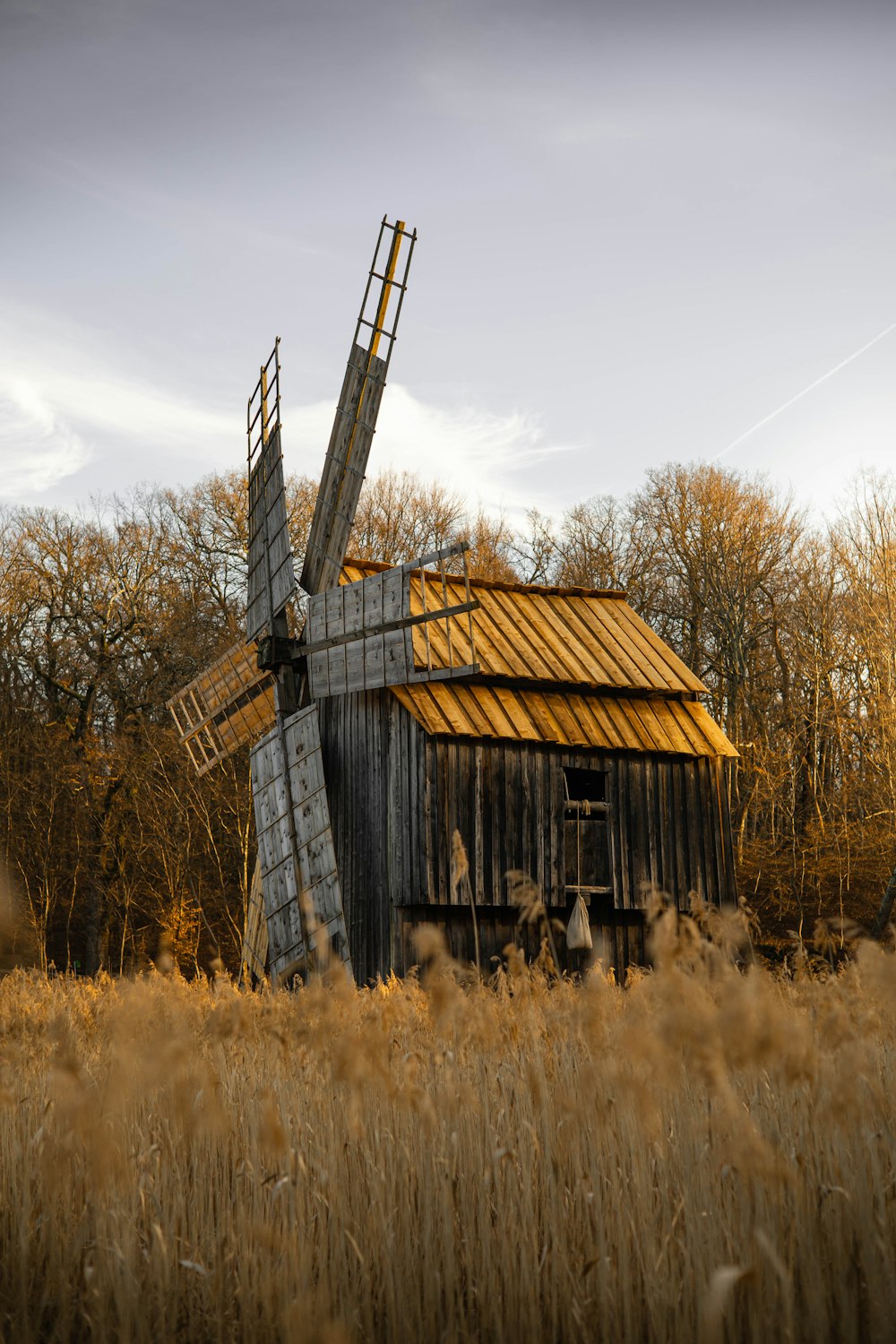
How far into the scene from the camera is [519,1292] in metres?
2.79

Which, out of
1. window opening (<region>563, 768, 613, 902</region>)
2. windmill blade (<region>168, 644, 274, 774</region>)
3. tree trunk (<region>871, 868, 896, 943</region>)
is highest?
windmill blade (<region>168, 644, 274, 774</region>)

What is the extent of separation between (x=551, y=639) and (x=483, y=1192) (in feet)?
43.1

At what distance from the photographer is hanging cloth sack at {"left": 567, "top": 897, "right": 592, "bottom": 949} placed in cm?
1417

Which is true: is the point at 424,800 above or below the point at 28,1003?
above

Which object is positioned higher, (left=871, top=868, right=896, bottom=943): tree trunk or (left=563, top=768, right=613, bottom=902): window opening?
(left=563, top=768, right=613, bottom=902): window opening

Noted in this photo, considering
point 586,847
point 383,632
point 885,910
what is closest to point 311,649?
point 383,632

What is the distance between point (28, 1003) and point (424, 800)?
205 inches

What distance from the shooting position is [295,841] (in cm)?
1527

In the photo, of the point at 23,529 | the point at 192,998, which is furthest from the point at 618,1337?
the point at 23,529

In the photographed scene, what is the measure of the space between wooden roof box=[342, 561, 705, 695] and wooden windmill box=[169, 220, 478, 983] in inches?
10.9

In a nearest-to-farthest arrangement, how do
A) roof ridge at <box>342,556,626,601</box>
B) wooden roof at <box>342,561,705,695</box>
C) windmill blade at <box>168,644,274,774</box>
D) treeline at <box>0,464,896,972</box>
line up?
1. wooden roof at <box>342,561,705,695</box>
2. roof ridge at <box>342,556,626,601</box>
3. windmill blade at <box>168,644,274,774</box>
4. treeline at <box>0,464,896,972</box>

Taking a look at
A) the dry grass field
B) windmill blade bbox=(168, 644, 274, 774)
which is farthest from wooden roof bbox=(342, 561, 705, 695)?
the dry grass field

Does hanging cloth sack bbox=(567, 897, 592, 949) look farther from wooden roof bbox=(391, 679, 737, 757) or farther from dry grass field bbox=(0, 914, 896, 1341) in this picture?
dry grass field bbox=(0, 914, 896, 1341)

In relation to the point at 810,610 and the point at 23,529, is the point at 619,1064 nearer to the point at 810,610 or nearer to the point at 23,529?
the point at 810,610
